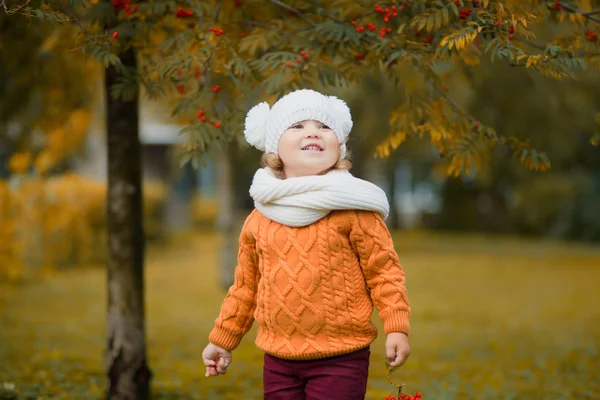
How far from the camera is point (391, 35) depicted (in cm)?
402

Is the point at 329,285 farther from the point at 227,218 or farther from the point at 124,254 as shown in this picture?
the point at 227,218

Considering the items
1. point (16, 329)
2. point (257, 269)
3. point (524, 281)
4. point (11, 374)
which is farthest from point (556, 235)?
point (257, 269)

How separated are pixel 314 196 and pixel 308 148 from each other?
23cm

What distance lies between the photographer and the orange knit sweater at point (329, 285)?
117 inches

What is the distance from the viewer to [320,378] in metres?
3.03

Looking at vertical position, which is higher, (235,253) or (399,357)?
(399,357)

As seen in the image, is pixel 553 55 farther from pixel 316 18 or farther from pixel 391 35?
pixel 316 18

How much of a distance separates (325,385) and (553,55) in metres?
1.76

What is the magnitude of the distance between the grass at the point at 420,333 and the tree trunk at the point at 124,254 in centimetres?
74

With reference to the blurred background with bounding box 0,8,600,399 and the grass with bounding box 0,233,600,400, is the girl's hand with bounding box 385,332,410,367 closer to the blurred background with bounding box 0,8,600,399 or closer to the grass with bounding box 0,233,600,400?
the blurred background with bounding box 0,8,600,399

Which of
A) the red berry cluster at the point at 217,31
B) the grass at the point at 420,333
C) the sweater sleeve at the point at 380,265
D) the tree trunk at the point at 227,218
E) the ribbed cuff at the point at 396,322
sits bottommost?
the grass at the point at 420,333

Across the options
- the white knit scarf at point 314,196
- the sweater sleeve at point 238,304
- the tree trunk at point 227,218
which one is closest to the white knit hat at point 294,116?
the white knit scarf at point 314,196

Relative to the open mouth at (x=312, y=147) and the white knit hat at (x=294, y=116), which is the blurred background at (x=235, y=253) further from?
the open mouth at (x=312, y=147)

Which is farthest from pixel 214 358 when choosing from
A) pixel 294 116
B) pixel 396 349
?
pixel 294 116
